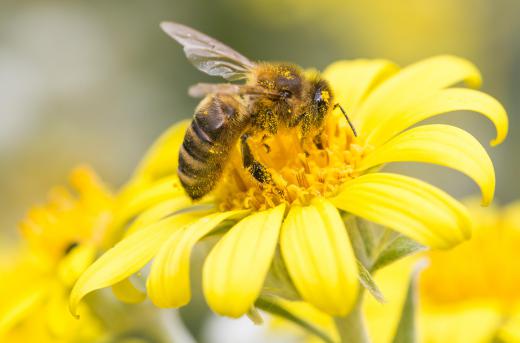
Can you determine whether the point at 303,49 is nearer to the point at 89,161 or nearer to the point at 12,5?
the point at 89,161

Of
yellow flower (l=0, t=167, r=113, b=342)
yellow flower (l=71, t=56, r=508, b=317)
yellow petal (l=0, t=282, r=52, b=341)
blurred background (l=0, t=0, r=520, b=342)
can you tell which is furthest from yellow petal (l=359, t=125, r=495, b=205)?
blurred background (l=0, t=0, r=520, b=342)

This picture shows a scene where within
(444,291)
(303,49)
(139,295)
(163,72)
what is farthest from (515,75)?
(139,295)

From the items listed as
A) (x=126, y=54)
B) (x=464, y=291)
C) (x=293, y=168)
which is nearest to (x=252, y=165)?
(x=293, y=168)

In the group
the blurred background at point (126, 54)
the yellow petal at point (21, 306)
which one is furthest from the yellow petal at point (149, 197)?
the blurred background at point (126, 54)

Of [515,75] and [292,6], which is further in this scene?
[292,6]

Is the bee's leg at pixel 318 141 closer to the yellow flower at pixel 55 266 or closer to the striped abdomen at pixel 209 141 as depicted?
the striped abdomen at pixel 209 141

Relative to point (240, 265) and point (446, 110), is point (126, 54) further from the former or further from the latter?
point (240, 265)

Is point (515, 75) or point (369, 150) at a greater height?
point (369, 150)
